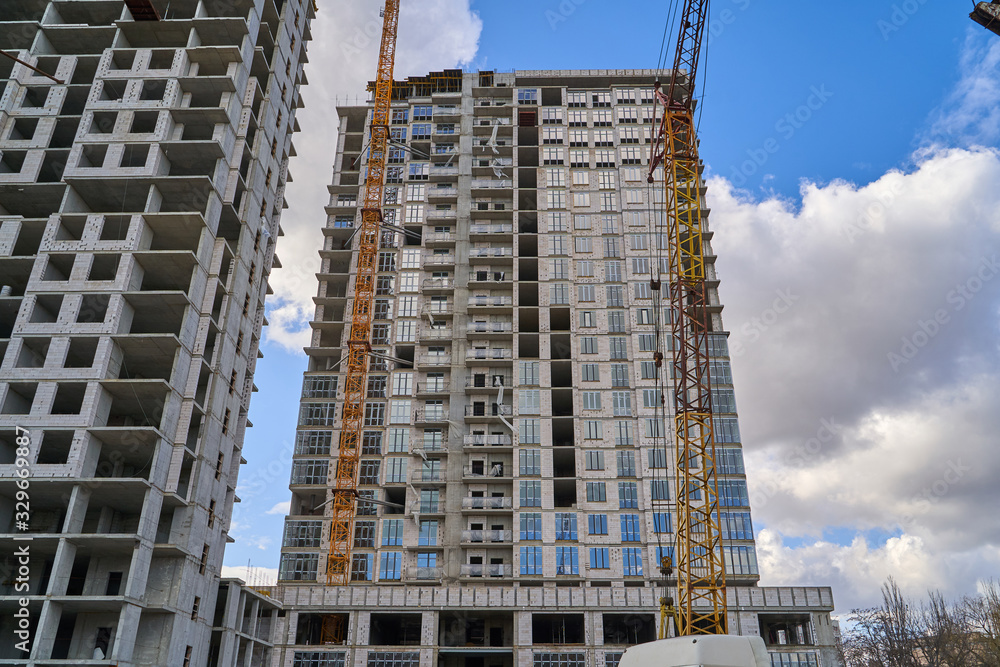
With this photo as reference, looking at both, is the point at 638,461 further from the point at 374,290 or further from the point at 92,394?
the point at 92,394

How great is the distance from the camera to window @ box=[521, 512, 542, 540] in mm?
86500

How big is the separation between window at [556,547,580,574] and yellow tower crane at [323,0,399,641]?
23.6 m

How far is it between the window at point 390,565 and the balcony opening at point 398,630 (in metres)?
5.79

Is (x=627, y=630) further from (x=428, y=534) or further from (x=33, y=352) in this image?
(x=33, y=352)

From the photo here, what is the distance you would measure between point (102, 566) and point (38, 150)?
33036 millimetres

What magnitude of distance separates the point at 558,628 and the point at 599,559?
8.45 metres

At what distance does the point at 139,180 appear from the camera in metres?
61.2

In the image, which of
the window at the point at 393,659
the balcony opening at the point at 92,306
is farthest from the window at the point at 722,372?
the balcony opening at the point at 92,306

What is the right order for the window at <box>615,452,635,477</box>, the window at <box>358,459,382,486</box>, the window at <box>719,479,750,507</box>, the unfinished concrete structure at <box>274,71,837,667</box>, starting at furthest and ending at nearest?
the window at <box>358,459,382,486</box>, the window at <box>615,452,635,477</box>, the window at <box>719,479,750,507</box>, the unfinished concrete structure at <box>274,71,837,667</box>

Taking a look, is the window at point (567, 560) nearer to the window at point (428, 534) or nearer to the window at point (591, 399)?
the window at point (428, 534)

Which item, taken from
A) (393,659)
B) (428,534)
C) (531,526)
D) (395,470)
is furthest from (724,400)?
(393,659)

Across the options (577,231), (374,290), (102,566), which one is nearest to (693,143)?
(577,231)

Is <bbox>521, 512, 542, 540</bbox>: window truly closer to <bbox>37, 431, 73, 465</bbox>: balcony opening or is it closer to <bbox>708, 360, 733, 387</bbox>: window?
<bbox>708, 360, 733, 387</bbox>: window

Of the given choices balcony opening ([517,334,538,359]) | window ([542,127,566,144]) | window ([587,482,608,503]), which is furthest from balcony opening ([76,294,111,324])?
window ([542,127,566,144])
